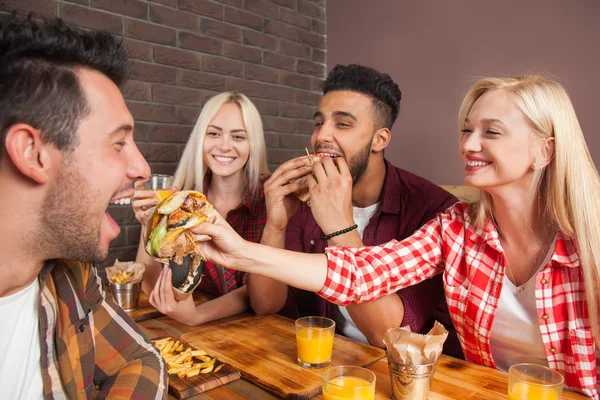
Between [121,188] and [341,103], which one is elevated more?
[341,103]

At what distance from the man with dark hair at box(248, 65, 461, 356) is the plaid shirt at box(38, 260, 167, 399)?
0.65m

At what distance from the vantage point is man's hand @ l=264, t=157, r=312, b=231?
198 centimetres

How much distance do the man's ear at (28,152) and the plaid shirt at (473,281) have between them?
0.88 meters

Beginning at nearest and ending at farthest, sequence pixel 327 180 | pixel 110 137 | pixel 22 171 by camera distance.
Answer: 1. pixel 22 171
2. pixel 110 137
3. pixel 327 180

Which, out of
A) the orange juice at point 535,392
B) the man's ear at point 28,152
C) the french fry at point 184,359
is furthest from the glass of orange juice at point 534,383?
the man's ear at point 28,152

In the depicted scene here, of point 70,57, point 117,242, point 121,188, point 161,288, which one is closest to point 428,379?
point 121,188

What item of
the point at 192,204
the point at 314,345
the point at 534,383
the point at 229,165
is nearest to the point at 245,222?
the point at 229,165

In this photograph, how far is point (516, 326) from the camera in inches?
59.7

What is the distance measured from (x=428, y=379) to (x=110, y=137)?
93 cm

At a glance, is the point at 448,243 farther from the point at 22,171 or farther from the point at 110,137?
the point at 22,171

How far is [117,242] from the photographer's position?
111 inches

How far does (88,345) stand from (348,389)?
2.14ft

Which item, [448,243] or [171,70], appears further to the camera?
[171,70]

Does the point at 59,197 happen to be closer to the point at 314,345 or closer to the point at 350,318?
the point at 314,345
